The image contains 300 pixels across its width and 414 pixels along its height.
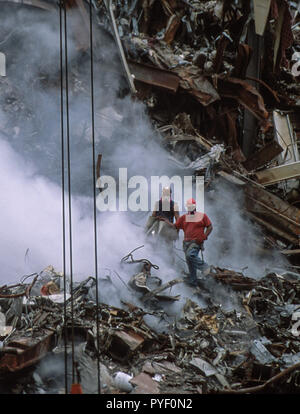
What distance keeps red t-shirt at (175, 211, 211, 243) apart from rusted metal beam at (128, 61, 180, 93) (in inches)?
144

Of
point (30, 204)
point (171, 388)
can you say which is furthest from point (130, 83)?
point (171, 388)

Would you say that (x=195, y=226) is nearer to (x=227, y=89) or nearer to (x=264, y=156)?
(x=264, y=156)

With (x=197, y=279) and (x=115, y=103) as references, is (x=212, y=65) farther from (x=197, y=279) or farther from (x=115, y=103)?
(x=197, y=279)

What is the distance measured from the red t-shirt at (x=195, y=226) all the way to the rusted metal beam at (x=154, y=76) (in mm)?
3652

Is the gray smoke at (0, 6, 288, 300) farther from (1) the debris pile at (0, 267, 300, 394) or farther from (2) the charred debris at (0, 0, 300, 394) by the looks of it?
(1) the debris pile at (0, 267, 300, 394)

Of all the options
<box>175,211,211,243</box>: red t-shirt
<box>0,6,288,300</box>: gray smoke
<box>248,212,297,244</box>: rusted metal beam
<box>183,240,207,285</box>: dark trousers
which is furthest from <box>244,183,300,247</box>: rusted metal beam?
<box>183,240,207,285</box>: dark trousers

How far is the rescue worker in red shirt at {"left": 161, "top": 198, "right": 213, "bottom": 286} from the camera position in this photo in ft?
17.6

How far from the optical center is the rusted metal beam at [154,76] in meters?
7.73

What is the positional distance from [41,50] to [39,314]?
236 inches

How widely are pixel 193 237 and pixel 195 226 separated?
0.57ft

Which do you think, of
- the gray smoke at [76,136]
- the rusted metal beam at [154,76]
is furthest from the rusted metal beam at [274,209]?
the rusted metal beam at [154,76]

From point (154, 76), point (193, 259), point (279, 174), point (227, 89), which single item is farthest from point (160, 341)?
point (227, 89)

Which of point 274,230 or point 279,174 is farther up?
point 279,174

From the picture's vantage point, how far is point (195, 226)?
5.45 m
